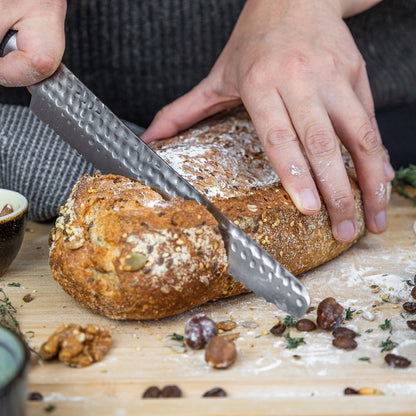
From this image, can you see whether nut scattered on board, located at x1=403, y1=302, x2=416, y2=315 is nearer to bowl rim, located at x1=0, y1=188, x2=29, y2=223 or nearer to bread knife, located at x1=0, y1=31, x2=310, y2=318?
bread knife, located at x1=0, y1=31, x2=310, y2=318

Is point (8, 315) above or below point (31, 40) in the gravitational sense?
below

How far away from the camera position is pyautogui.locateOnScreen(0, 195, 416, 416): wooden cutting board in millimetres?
1122

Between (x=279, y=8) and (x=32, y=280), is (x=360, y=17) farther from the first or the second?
(x=32, y=280)

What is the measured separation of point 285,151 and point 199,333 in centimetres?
60

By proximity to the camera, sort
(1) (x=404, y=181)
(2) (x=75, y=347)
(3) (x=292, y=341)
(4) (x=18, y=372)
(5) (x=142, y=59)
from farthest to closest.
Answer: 1. (1) (x=404, y=181)
2. (5) (x=142, y=59)
3. (3) (x=292, y=341)
4. (2) (x=75, y=347)
5. (4) (x=18, y=372)

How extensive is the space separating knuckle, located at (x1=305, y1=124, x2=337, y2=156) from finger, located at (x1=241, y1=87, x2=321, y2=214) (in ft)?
0.13

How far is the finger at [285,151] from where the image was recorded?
1.62m

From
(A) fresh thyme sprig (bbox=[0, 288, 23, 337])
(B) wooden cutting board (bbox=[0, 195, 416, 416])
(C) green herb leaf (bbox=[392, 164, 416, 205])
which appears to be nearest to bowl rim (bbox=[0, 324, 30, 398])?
(B) wooden cutting board (bbox=[0, 195, 416, 416])

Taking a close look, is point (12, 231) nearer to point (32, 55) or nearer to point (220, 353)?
point (32, 55)

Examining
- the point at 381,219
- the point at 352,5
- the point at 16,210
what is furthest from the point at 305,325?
Result: the point at 352,5

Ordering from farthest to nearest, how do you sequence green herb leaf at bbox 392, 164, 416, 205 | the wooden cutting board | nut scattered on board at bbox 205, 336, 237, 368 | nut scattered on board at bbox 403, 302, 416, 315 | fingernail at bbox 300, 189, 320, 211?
1. green herb leaf at bbox 392, 164, 416, 205
2. fingernail at bbox 300, 189, 320, 211
3. nut scattered on board at bbox 403, 302, 416, 315
4. nut scattered on board at bbox 205, 336, 237, 368
5. the wooden cutting board

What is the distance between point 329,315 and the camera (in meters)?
1.41

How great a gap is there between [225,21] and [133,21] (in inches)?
15.3

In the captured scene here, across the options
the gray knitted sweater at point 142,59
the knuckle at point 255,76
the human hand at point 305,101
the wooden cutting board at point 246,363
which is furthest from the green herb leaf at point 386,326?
the gray knitted sweater at point 142,59
